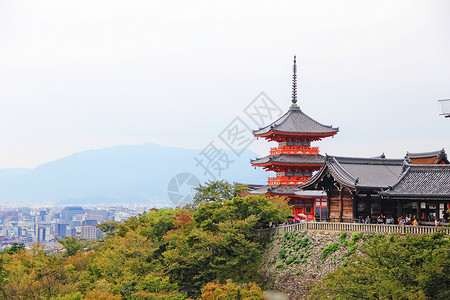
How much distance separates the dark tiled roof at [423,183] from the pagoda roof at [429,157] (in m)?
5.99

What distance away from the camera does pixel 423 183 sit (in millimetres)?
34000

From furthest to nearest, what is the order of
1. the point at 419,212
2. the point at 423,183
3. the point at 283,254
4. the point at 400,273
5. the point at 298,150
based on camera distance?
the point at 298,150, the point at 283,254, the point at 419,212, the point at 423,183, the point at 400,273

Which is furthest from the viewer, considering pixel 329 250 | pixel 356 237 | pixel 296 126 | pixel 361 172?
pixel 296 126

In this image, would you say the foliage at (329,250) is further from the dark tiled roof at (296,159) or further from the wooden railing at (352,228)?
the dark tiled roof at (296,159)

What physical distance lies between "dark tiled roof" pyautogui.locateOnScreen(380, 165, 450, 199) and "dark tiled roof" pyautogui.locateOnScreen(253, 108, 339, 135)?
16050 millimetres

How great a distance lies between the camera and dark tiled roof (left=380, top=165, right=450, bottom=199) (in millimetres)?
32719

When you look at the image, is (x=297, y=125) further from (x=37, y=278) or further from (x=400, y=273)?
(x=400, y=273)

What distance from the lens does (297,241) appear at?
121 ft

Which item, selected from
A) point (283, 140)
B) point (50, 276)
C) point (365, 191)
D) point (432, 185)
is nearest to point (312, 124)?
point (283, 140)

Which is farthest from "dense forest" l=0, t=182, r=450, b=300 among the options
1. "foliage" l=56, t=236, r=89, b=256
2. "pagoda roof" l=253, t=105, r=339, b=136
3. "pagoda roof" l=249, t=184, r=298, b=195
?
"pagoda roof" l=253, t=105, r=339, b=136

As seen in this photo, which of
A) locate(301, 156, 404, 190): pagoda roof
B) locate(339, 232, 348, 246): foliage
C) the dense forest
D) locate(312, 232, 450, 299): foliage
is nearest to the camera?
locate(312, 232, 450, 299): foliage

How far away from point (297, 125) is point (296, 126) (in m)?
0.30

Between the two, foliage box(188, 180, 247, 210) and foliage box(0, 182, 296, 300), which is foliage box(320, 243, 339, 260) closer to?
foliage box(0, 182, 296, 300)

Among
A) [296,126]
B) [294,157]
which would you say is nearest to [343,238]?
[294,157]
